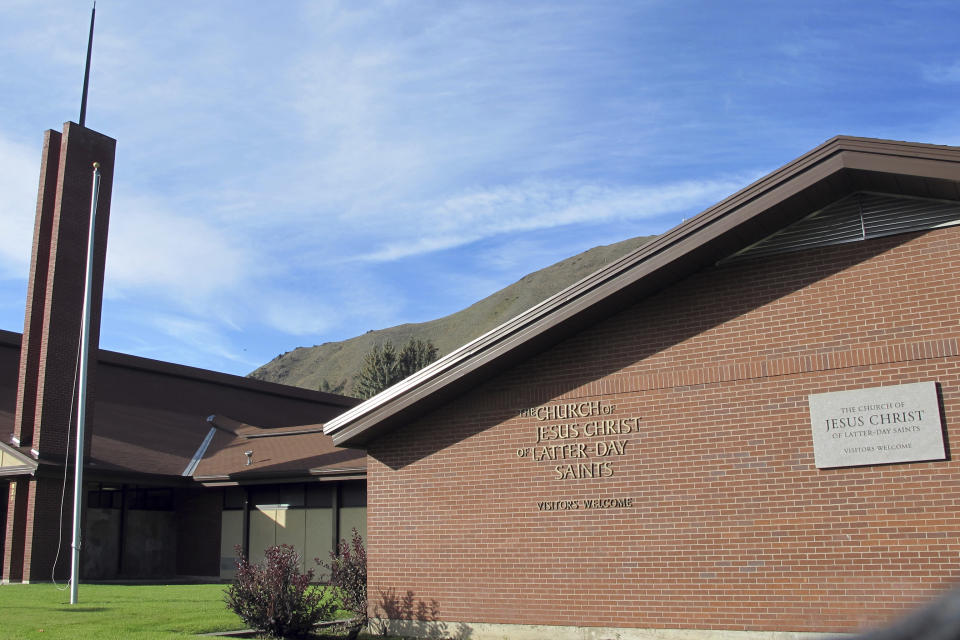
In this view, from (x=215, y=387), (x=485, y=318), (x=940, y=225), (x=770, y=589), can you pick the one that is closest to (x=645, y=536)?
(x=770, y=589)

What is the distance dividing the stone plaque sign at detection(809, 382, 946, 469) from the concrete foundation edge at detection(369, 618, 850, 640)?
7.24ft

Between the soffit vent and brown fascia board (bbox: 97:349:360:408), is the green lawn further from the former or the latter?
brown fascia board (bbox: 97:349:360:408)

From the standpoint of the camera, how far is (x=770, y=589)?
10922 mm

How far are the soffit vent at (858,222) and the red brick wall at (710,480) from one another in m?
0.16

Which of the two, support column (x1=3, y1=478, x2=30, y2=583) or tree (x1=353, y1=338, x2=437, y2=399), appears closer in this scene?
support column (x1=3, y1=478, x2=30, y2=583)

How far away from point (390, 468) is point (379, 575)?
162 cm

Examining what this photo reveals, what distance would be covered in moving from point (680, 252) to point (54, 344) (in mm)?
19172

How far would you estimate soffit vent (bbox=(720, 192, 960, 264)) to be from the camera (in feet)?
36.3

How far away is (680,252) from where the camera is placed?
11.6m

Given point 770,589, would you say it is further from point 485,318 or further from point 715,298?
point 485,318

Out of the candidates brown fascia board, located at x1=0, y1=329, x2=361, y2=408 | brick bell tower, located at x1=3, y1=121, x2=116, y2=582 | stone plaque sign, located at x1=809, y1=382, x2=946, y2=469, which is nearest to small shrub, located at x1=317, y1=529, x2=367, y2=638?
stone plaque sign, located at x1=809, y1=382, x2=946, y2=469

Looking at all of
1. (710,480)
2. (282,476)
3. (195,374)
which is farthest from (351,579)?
(195,374)

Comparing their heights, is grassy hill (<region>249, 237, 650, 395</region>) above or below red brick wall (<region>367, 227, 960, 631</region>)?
above

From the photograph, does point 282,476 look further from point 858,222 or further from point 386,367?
point 386,367
